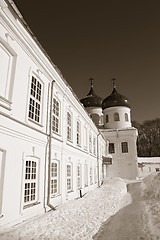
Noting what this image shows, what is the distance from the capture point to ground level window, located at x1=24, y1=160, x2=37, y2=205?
7.28m

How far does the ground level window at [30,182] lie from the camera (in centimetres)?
728

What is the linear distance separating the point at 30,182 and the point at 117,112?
83.7 ft

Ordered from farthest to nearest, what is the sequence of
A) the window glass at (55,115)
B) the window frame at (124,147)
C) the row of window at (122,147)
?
the row of window at (122,147) → the window frame at (124,147) → the window glass at (55,115)

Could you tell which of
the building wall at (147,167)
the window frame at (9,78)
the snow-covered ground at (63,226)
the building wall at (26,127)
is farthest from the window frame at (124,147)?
the window frame at (9,78)

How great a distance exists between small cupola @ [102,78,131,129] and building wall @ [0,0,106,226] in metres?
20.8

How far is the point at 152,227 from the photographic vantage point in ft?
21.1

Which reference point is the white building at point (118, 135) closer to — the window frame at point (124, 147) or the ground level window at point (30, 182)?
the window frame at point (124, 147)

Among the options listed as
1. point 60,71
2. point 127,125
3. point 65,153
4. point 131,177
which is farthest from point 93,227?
point 127,125

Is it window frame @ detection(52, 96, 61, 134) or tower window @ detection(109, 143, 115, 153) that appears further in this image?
tower window @ detection(109, 143, 115, 153)

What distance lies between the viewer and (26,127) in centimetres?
743

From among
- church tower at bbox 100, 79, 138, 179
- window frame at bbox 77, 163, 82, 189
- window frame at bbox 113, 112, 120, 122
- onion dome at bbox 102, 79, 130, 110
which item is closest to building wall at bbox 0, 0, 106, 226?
window frame at bbox 77, 163, 82, 189

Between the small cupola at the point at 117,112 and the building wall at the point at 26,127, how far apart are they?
20831mm

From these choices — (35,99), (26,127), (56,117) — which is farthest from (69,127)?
(26,127)

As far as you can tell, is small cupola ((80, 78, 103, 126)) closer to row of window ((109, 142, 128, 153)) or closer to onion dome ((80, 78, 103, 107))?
onion dome ((80, 78, 103, 107))
